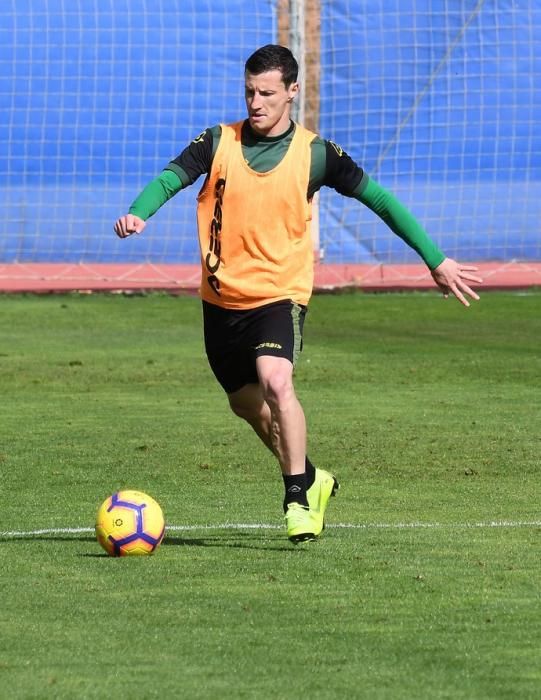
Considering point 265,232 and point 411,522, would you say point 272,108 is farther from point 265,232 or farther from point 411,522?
point 411,522

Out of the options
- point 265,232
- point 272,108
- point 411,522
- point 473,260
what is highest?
point 272,108

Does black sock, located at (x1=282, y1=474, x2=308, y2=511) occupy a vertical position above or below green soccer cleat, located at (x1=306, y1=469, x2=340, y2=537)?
above

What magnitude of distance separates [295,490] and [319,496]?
301 millimetres

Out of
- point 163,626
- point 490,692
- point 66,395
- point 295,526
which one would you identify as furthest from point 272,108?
point 66,395

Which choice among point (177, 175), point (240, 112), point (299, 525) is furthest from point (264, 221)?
point (240, 112)

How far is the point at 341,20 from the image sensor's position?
2639 centimetres

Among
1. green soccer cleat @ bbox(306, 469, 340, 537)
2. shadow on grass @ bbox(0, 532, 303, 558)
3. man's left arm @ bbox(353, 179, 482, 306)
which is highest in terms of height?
man's left arm @ bbox(353, 179, 482, 306)

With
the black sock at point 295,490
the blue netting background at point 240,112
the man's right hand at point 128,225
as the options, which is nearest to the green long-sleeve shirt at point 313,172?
the man's right hand at point 128,225

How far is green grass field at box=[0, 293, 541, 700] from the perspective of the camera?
504cm

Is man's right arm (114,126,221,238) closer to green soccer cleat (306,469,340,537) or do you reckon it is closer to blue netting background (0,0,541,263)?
green soccer cleat (306,469,340,537)

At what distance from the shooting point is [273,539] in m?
7.57

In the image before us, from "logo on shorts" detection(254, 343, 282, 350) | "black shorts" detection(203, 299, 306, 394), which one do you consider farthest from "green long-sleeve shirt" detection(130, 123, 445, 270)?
"logo on shorts" detection(254, 343, 282, 350)

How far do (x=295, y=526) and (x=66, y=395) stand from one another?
25.2 ft

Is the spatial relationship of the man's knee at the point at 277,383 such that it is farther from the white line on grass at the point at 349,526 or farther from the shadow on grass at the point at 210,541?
the white line on grass at the point at 349,526
